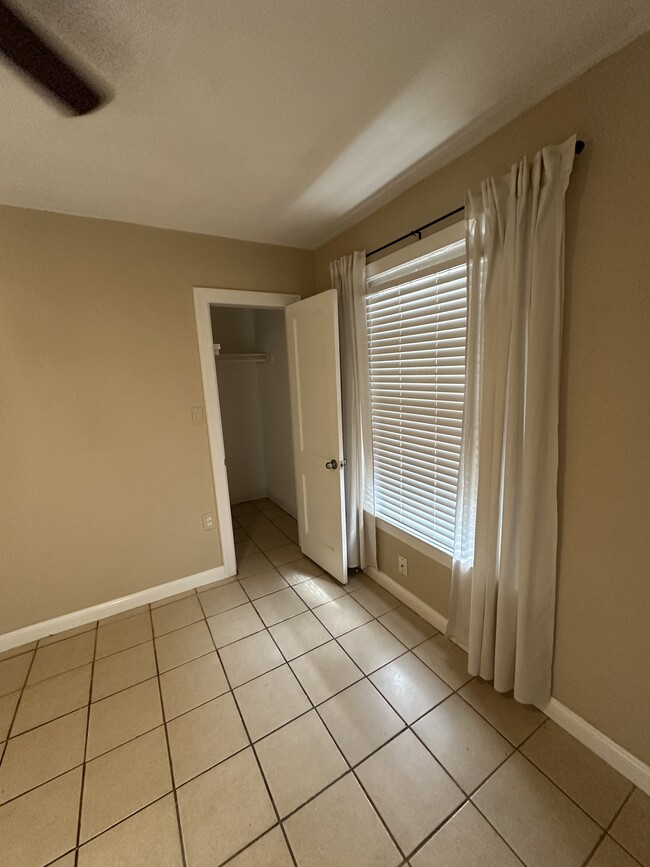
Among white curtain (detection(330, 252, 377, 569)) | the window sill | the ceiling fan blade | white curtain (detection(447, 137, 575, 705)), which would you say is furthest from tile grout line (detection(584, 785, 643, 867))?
the ceiling fan blade

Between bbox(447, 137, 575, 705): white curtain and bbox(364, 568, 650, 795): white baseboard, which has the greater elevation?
bbox(447, 137, 575, 705): white curtain

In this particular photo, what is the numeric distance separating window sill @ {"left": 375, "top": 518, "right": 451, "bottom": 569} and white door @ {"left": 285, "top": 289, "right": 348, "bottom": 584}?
0.91 ft

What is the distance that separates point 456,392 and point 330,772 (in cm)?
166

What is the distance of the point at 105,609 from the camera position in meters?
2.21

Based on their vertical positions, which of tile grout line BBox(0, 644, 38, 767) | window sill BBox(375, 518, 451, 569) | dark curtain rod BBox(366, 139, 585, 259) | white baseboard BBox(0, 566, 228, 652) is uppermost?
dark curtain rod BBox(366, 139, 585, 259)

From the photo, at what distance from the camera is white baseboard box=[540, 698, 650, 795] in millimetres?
1200

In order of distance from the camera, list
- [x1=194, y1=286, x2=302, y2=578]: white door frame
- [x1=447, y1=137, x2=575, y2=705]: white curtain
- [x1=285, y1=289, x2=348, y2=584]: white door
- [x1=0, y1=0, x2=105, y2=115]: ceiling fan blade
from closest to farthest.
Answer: [x1=0, y1=0, x2=105, y2=115]: ceiling fan blade
[x1=447, y1=137, x2=575, y2=705]: white curtain
[x1=285, y1=289, x2=348, y2=584]: white door
[x1=194, y1=286, x2=302, y2=578]: white door frame

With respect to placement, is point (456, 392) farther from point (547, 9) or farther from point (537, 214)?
point (547, 9)

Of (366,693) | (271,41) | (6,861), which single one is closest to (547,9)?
(271,41)

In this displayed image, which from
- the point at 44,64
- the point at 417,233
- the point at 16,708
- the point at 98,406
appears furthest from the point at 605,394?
the point at 16,708

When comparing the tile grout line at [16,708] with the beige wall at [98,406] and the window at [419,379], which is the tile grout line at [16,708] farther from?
the window at [419,379]

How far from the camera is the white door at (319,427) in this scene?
Result: 7.14 feet

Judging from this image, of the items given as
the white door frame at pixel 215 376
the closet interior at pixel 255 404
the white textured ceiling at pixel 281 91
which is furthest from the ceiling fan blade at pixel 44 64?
the closet interior at pixel 255 404

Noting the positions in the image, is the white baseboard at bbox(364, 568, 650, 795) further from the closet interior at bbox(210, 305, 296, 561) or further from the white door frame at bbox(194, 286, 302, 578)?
the closet interior at bbox(210, 305, 296, 561)
